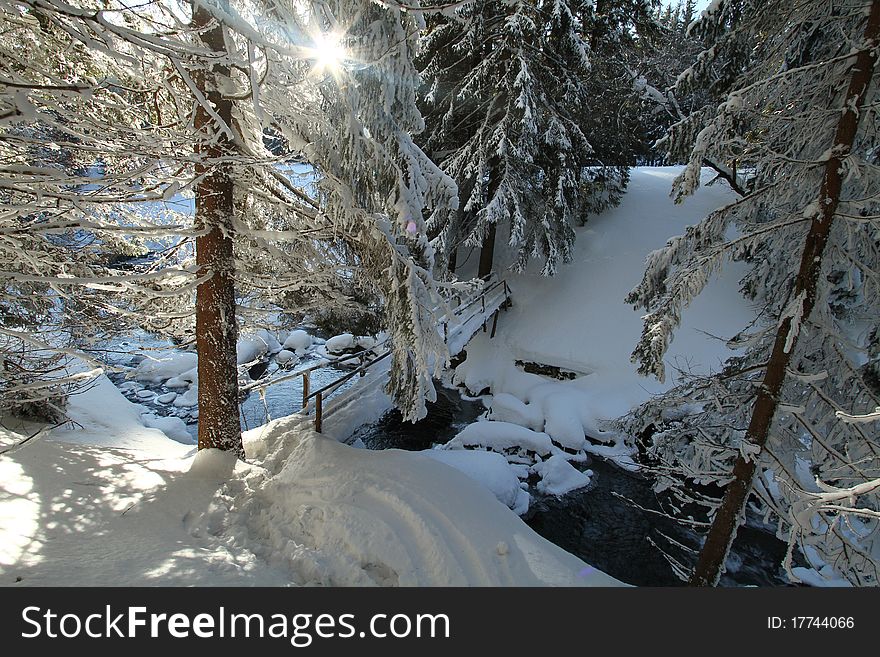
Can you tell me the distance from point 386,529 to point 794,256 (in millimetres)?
5334

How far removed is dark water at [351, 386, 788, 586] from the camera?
7.06 meters

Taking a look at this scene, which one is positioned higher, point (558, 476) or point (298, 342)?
point (298, 342)

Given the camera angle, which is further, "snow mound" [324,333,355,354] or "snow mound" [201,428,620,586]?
"snow mound" [324,333,355,354]

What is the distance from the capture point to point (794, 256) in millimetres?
4633

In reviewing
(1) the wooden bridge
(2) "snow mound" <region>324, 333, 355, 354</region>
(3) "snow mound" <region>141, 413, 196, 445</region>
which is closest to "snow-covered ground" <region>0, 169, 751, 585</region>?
(3) "snow mound" <region>141, 413, 196, 445</region>

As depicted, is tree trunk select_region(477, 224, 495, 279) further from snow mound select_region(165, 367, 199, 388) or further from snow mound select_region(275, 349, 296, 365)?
A: snow mound select_region(165, 367, 199, 388)

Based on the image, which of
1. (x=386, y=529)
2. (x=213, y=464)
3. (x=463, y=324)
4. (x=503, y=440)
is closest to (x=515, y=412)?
(x=503, y=440)

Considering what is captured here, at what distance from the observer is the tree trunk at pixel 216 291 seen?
4.93 meters

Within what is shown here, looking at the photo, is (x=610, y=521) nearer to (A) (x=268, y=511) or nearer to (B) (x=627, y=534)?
(B) (x=627, y=534)

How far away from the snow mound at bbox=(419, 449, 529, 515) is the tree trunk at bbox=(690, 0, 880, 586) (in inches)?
126

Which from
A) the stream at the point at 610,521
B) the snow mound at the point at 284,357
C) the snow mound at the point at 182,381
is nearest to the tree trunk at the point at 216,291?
the stream at the point at 610,521

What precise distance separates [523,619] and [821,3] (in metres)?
6.49

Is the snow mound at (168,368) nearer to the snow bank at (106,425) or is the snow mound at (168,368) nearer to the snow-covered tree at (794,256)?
the snow bank at (106,425)

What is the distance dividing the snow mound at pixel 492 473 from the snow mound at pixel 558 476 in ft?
3.21
